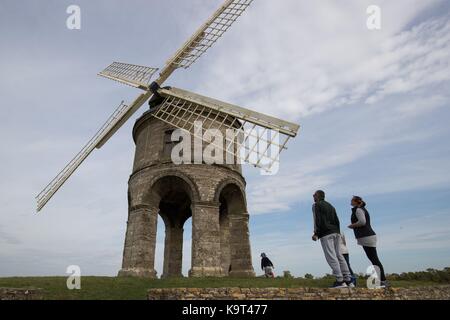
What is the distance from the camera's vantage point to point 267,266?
15.6 metres

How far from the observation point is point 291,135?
543 inches

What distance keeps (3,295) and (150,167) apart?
9.41 metres

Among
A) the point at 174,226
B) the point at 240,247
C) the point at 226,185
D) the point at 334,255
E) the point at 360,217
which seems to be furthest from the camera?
the point at 174,226

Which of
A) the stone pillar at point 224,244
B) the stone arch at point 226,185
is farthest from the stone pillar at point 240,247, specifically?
the stone pillar at point 224,244

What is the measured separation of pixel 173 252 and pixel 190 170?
7231 millimetres

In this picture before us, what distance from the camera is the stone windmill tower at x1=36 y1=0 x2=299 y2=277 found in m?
14.7

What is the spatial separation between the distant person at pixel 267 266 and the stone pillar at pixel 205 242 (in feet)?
8.51

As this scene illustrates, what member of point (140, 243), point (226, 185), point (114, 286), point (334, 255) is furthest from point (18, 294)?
point (226, 185)

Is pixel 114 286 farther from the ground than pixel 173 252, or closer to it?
closer to it

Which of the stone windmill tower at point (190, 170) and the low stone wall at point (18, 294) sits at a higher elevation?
the stone windmill tower at point (190, 170)

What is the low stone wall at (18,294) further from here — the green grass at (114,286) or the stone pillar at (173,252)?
the stone pillar at (173,252)

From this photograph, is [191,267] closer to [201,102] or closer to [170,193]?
[170,193]

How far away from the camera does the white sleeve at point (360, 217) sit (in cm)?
771

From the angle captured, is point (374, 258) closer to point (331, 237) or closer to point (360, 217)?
point (360, 217)
